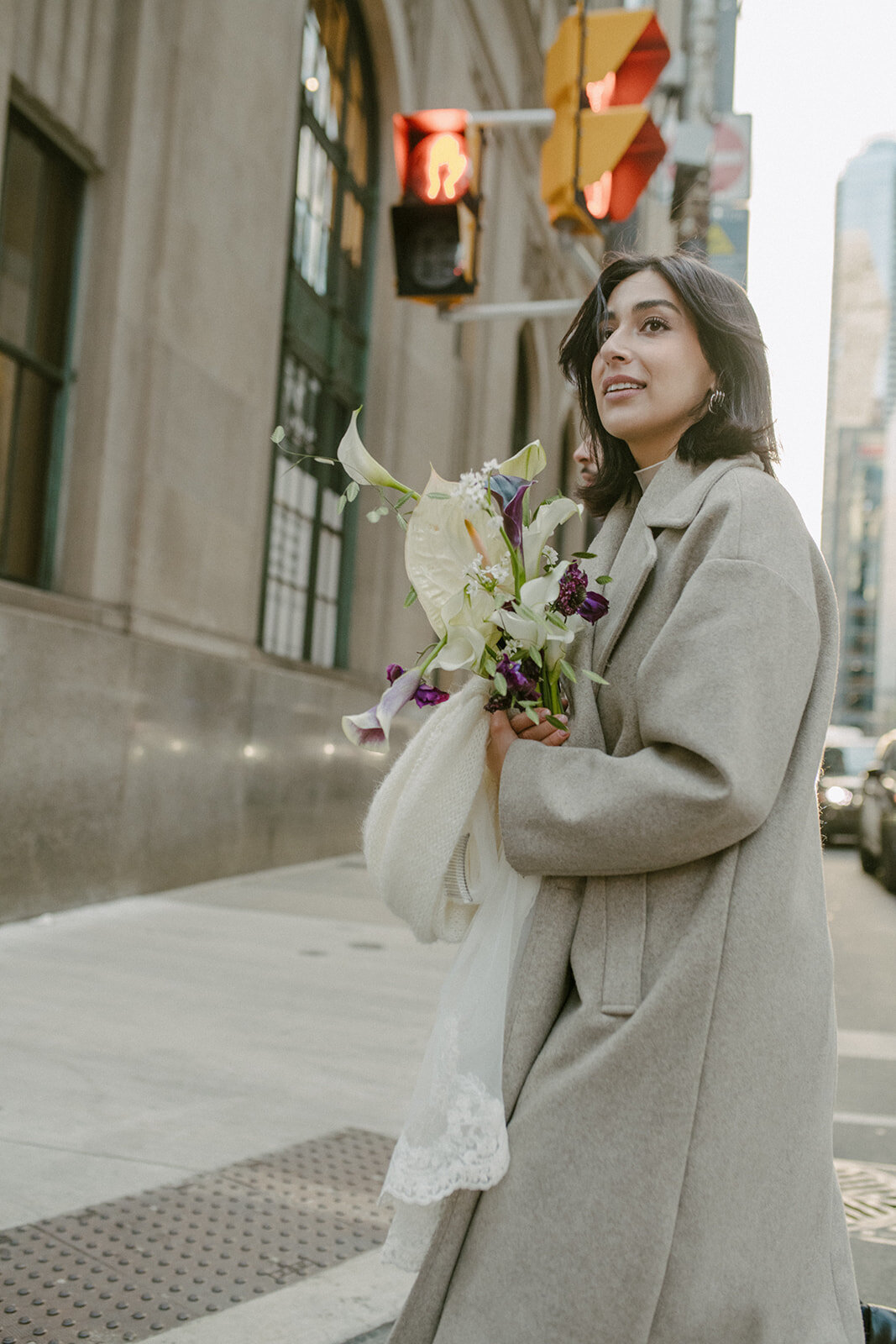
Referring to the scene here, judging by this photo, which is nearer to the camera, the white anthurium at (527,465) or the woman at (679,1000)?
the woman at (679,1000)

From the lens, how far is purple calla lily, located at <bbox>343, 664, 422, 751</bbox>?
74.1 inches

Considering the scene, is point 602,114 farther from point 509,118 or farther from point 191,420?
point 191,420

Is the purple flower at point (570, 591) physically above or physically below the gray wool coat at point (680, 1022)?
above

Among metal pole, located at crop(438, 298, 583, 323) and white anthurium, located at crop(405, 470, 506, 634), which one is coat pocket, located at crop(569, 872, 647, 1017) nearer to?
white anthurium, located at crop(405, 470, 506, 634)

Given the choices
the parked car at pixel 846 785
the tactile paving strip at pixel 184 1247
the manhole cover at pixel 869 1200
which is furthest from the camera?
the parked car at pixel 846 785

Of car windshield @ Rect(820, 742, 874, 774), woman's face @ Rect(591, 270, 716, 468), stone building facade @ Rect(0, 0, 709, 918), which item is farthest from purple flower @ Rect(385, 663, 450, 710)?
car windshield @ Rect(820, 742, 874, 774)

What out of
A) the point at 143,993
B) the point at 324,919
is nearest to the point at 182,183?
the point at 324,919

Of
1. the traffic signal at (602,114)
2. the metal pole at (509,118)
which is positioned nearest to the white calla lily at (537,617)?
the traffic signal at (602,114)

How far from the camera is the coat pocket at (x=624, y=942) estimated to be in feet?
5.70

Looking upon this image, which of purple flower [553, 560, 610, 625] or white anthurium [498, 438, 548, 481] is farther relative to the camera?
white anthurium [498, 438, 548, 481]

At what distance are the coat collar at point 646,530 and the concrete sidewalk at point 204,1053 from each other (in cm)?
173

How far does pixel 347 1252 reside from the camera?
314 centimetres

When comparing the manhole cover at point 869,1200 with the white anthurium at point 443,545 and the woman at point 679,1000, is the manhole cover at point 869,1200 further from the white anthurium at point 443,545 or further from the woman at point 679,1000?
the white anthurium at point 443,545

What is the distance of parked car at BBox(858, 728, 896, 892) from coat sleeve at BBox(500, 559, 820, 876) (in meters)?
12.1
